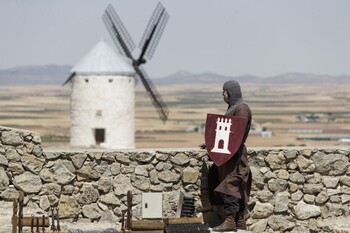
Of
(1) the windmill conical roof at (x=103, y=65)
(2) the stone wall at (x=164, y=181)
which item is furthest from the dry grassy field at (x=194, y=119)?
(2) the stone wall at (x=164, y=181)

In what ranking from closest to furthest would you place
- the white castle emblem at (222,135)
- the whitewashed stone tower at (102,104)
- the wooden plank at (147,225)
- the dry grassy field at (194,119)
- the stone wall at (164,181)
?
the wooden plank at (147,225) → the white castle emblem at (222,135) → the stone wall at (164,181) → the whitewashed stone tower at (102,104) → the dry grassy field at (194,119)

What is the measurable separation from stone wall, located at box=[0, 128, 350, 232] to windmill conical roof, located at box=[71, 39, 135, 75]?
24864 millimetres

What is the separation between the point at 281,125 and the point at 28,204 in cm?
11415

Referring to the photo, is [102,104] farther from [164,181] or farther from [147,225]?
[147,225]

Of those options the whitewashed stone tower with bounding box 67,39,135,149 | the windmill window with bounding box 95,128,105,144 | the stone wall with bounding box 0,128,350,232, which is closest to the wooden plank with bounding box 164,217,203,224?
the stone wall with bounding box 0,128,350,232

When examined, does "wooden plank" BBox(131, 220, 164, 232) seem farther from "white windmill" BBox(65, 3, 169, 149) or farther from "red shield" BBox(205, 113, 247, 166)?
"white windmill" BBox(65, 3, 169, 149)

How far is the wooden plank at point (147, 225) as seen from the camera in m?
9.45

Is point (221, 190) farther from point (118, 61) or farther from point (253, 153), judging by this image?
point (118, 61)

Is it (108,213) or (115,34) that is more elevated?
(115,34)

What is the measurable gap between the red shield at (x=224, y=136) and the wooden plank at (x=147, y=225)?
0.82m

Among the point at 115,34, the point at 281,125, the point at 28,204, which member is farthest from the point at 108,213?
the point at 281,125

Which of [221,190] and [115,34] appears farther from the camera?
[115,34]

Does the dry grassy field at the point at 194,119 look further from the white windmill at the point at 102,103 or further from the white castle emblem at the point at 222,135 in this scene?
the white castle emblem at the point at 222,135

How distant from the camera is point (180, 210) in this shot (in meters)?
10.0
